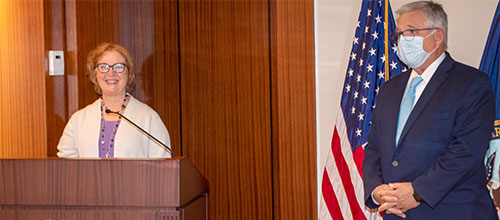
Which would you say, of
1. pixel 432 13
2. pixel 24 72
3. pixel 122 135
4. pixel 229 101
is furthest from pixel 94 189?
pixel 24 72

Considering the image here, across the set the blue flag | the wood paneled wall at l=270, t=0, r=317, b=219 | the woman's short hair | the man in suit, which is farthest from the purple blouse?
the blue flag

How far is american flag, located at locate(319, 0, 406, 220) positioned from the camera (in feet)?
11.7

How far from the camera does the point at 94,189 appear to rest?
7.84 feet

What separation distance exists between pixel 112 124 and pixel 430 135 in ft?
6.10

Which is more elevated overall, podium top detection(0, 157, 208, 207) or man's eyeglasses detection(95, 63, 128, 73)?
man's eyeglasses detection(95, 63, 128, 73)

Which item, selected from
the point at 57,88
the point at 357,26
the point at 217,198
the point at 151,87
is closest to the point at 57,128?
the point at 57,88

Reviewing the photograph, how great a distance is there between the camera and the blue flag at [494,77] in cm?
307

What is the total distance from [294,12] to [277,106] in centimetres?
68

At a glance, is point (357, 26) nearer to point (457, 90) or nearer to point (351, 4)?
point (351, 4)

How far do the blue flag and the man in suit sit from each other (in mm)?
530

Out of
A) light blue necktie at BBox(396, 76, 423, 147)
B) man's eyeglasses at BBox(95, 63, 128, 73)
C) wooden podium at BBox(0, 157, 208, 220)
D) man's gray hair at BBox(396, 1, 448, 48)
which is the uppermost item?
man's gray hair at BBox(396, 1, 448, 48)

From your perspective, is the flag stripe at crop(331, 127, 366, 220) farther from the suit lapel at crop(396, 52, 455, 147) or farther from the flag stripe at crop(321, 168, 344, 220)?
the suit lapel at crop(396, 52, 455, 147)

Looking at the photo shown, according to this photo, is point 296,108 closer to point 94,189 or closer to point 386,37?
point 386,37

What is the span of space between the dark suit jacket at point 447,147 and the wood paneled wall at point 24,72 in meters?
2.75
